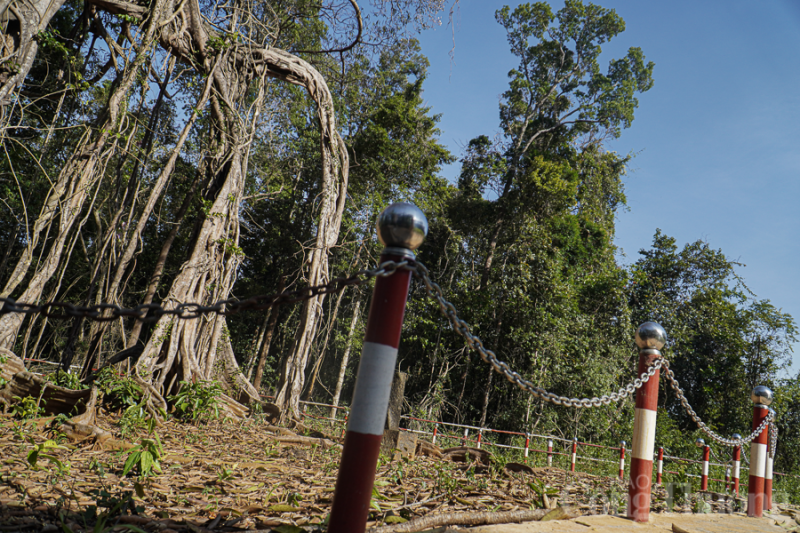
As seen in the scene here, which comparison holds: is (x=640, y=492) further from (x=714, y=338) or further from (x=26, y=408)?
(x=714, y=338)

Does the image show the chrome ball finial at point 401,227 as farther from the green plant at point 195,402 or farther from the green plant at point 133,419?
the green plant at point 195,402

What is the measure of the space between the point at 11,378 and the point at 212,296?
2060 millimetres

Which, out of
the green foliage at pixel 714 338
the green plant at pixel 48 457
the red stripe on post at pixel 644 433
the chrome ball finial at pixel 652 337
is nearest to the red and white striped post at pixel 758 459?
the red stripe on post at pixel 644 433

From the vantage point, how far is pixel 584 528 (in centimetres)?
222

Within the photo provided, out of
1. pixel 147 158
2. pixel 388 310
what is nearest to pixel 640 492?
pixel 388 310

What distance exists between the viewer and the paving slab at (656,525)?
212 cm

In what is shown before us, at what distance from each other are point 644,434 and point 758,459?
77.8 inches

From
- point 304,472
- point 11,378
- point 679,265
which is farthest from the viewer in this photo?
point 679,265

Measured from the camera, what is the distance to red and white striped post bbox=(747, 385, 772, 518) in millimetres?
3586

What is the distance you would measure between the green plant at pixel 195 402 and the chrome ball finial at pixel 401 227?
14.1 feet

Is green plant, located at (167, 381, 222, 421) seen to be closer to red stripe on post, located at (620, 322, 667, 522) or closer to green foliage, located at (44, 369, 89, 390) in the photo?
green foliage, located at (44, 369, 89, 390)

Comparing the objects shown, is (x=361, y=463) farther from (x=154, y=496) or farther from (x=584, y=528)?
(x=154, y=496)

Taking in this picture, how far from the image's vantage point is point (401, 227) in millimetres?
1522

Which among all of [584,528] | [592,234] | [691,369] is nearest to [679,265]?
[691,369]
